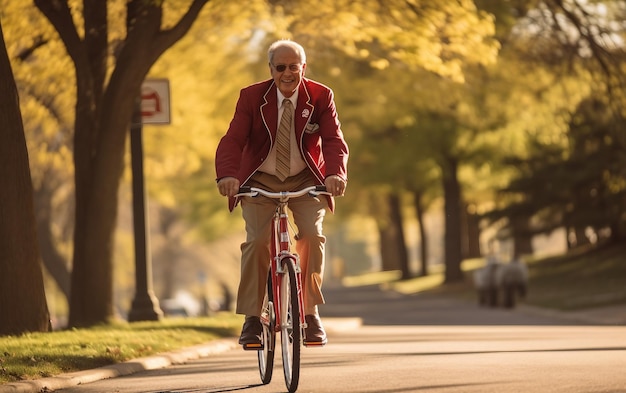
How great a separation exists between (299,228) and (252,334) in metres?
0.73

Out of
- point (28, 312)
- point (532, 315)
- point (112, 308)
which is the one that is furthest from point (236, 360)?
point (532, 315)

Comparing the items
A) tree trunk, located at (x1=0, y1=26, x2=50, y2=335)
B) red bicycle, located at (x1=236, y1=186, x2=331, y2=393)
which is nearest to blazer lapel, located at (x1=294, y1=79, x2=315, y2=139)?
red bicycle, located at (x1=236, y1=186, x2=331, y2=393)

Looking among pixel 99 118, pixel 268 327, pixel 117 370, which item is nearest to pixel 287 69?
pixel 268 327

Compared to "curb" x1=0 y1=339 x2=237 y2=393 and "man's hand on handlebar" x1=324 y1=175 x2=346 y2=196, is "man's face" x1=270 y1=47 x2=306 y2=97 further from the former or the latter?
"curb" x1=0 y1=339 x2=237 y2=393

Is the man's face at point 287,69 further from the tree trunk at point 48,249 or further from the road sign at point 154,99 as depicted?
the tree trunk at point 48,249

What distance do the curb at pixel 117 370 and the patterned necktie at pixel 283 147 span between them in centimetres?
222

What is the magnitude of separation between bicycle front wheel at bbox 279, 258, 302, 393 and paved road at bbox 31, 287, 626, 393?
37cm

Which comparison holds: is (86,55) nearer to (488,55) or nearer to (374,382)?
(488,55)

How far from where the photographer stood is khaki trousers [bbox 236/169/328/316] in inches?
348

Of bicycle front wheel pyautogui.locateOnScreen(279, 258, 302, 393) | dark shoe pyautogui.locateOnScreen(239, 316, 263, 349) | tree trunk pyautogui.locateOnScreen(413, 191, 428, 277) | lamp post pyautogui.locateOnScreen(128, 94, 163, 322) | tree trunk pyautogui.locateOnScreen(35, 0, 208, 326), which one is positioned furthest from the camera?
tree trunk pyautogui.locateOnScreen(413, 191, 428, 277)

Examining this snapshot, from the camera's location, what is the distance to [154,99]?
725 inches

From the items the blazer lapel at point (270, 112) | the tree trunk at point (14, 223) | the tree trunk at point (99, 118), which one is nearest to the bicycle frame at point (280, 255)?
the blazer lapel at point (270, 112)

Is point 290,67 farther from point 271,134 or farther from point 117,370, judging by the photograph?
point 117,370

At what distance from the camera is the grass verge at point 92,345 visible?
1075 centimetres
